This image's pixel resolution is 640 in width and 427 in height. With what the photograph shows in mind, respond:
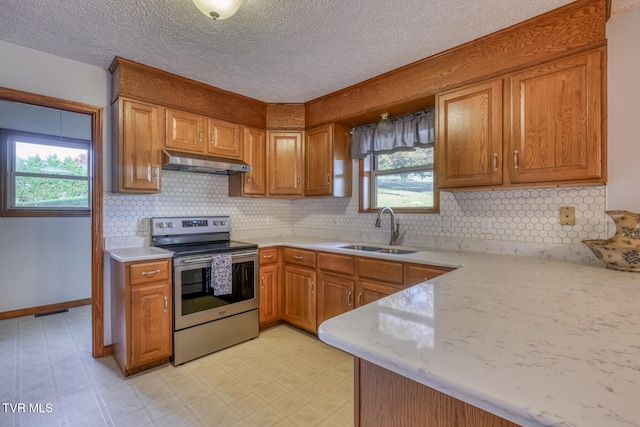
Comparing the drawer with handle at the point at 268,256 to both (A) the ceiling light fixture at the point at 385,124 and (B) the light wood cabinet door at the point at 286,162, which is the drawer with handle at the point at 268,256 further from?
(A) the ceiling light fixture at the point at 385,124

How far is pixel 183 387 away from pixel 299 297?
1240 mm

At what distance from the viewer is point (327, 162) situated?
3195mm

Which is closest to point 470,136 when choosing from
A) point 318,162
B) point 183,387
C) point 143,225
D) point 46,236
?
point 318,162

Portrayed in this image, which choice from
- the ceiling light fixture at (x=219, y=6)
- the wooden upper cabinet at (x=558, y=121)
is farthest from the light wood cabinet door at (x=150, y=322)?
the wooden upper cabinet at (x=558, y=121)

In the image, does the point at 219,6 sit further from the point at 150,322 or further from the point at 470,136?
the point at 150,322

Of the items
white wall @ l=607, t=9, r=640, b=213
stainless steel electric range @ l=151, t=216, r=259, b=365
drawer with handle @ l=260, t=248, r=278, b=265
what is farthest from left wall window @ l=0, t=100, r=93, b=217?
white wall @ l=607, t=9, r=640, b=213

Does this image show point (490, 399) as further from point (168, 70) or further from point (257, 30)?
point (168, 70)

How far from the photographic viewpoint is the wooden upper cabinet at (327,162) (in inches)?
125

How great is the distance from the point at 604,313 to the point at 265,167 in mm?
2969

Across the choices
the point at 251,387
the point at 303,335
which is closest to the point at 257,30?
the point at 251,387

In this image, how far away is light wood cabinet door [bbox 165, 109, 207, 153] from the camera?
2.68 meters

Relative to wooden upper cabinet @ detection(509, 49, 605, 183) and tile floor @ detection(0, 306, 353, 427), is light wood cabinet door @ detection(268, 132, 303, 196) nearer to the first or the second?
tile floor @ detection(0, 306, 353, 427)

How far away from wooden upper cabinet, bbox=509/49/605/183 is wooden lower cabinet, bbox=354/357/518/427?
1648 millimetres

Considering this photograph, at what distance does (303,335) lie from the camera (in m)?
2.96
